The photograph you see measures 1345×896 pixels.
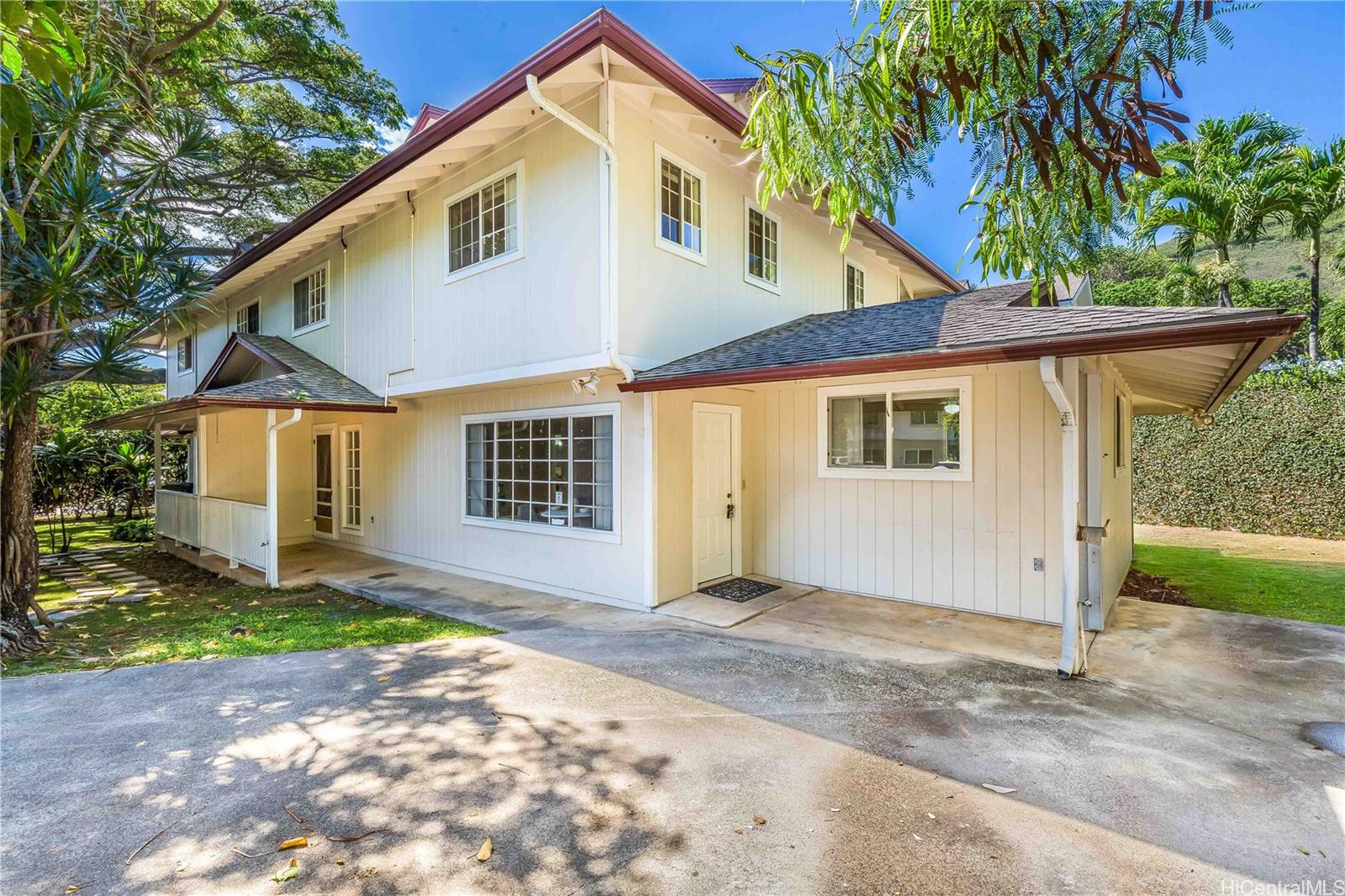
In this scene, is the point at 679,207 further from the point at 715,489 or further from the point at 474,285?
the point at 715,489

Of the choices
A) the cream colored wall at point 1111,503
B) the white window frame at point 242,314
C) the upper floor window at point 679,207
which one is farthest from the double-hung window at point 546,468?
the white window frame at point 242,314

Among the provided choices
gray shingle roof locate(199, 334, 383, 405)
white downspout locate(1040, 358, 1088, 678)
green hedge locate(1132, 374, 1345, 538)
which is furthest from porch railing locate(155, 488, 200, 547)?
green hedge locate(1132, 374, 1345, 538)

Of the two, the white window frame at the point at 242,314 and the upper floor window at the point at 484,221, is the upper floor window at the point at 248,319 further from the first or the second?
the upper floor window at the point at 484,221

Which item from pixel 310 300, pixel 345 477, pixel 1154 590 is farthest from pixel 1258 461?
pixel 310 300

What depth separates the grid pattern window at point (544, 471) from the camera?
277 inches

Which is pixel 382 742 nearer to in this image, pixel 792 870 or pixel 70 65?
pixel 792 870

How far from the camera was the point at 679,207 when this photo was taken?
7172 mm

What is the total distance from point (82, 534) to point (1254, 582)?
72.6 feet

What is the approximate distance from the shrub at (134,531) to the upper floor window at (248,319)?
15.9 feet

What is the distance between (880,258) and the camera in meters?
12.3

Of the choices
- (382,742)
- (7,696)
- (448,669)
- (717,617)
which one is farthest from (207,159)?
(717,617)

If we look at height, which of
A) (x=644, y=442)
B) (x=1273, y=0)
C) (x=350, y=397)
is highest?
(x=1273, y=0)

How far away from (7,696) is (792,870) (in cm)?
565

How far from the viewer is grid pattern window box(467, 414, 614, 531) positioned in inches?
277
